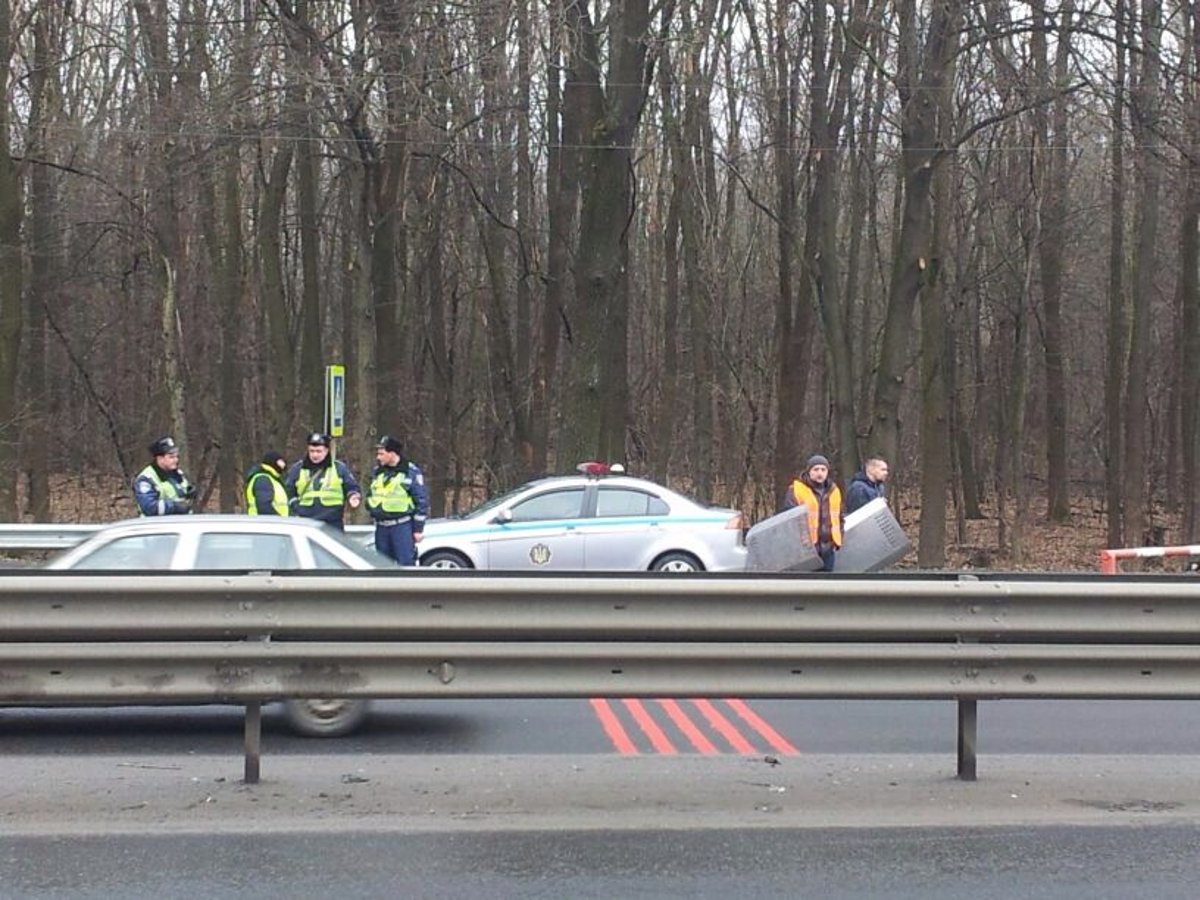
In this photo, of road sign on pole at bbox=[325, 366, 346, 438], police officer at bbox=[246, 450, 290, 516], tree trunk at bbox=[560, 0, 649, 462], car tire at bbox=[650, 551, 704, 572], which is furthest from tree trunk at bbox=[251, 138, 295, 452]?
police officer at bbox=[246, 450, 290, 516]

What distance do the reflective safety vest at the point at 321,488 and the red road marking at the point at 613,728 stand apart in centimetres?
483

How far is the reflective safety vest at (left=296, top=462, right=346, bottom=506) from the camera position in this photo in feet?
40.9

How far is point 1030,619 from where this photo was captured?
18.5 ft

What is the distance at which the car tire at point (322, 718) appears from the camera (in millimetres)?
7328

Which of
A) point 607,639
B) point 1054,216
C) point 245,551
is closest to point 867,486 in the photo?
point 245,551

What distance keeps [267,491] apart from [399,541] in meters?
1.41

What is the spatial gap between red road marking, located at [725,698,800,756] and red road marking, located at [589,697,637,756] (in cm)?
67

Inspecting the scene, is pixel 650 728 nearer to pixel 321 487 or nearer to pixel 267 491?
pixel 321 487

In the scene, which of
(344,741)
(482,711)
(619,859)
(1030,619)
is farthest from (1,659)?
(1030,619)

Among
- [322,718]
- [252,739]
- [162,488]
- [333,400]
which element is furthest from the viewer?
[333,400]

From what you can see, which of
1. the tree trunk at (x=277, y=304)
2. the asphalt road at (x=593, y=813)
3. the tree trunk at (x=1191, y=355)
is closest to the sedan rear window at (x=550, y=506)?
the asphalt road at (x=593, y=813)

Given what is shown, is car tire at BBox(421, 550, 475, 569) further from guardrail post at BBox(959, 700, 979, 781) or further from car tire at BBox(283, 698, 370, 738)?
guardrail post at BBox(959, 700, 979, 781)

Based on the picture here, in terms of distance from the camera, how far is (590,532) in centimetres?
1541

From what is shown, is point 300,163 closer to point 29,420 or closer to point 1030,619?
point 29,420
